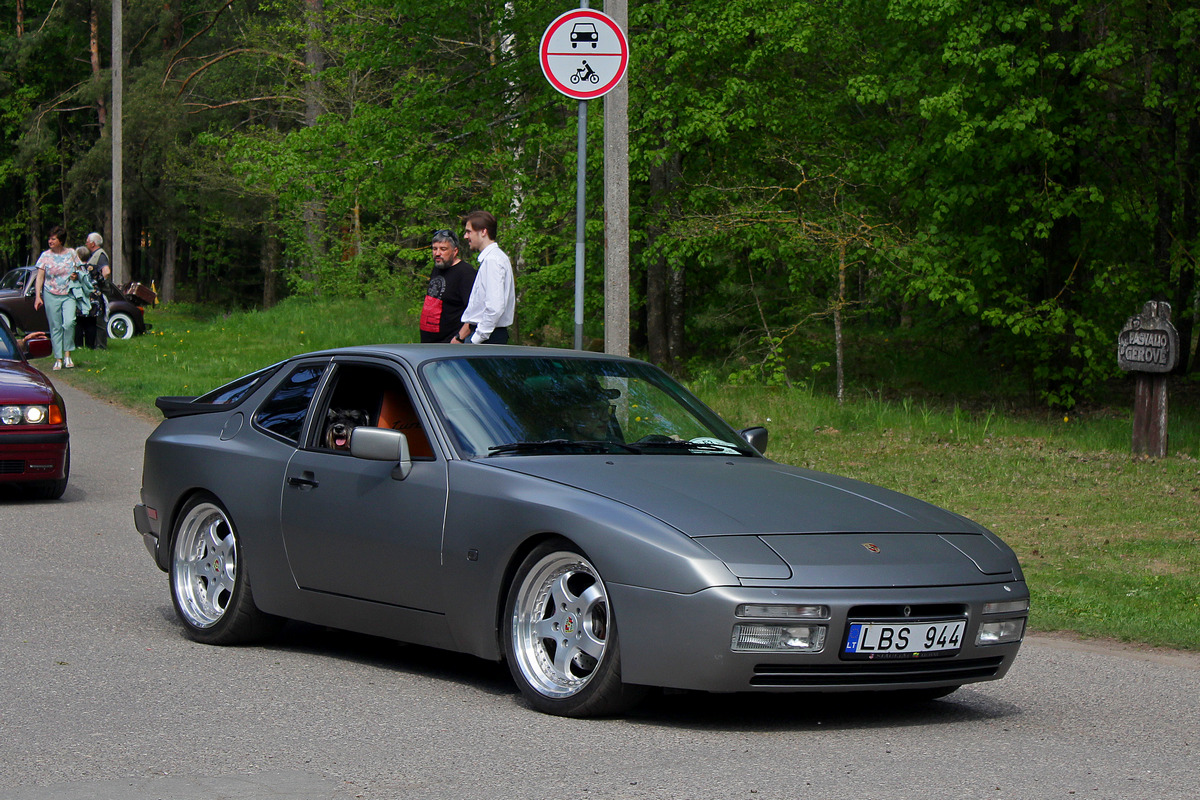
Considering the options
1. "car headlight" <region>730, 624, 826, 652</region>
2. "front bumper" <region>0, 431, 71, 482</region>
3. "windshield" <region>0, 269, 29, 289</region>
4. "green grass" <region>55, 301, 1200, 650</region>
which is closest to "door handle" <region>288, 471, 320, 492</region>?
"car headlight" <region>730, 624, 826, 652</region>

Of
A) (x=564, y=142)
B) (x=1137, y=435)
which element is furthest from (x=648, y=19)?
(x=1137, y=435)

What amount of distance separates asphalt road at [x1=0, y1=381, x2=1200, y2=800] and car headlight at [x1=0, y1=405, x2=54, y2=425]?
4.26 meters

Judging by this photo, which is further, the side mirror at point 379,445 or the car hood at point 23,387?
the car hood at point 23,387

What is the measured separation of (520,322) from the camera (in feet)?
90.0

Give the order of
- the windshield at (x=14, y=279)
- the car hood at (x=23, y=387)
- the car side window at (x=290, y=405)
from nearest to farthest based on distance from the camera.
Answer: the car side window at (x=290, y=405) → the car hood at (x=23, y=387) → the windshield at (x=14, y=279)

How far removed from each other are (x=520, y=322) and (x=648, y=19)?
24.5 feet

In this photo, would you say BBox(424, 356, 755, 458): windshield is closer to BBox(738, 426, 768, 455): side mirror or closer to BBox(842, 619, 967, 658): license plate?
BBox(738, 426, 768, 455): side mirror

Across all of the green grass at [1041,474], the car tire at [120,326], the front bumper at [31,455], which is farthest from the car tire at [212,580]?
the car tire at [120,326]

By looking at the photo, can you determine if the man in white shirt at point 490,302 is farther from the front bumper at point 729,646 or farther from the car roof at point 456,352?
the front bumper at point 729,646

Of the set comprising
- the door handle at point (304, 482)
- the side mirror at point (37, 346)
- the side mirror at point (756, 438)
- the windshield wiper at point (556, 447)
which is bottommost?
the door handle at point (304, 482)

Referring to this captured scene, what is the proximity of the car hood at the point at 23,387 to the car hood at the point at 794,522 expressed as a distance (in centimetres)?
682

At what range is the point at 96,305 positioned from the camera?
26578 millimetres

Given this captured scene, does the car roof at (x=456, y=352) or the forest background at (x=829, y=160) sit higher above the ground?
the forest background at (x=829, y=160)

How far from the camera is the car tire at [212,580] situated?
6793 millimetres
